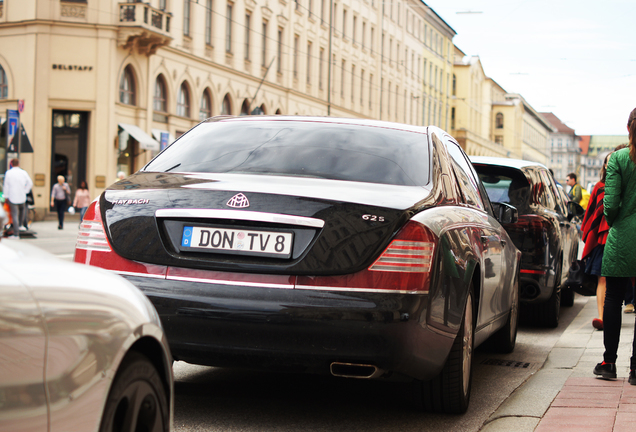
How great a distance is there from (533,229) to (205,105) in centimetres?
3269

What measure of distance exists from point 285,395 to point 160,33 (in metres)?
30.2

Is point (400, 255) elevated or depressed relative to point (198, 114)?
depressed

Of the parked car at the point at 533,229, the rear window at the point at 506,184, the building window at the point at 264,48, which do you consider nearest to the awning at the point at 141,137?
the building window at the point at 264,48

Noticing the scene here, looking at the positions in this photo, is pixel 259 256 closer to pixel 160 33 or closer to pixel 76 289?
pixel 76 289

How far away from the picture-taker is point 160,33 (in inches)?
1319

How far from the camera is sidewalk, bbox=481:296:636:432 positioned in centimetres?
434

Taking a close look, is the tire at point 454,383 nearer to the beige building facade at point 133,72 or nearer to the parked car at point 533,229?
the parked car at point 533,229

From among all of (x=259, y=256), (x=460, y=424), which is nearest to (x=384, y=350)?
(x=259, y=256)

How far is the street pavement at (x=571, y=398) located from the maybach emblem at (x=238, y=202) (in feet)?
5.57

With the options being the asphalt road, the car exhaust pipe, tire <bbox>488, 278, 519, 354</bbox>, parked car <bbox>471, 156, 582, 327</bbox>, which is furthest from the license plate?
parked car <bbox>471, 156, 582, 327</bbox>

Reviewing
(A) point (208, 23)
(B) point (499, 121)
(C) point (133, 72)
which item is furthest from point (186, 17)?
(B) point (499, 121)

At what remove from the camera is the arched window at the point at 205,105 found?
3925 centimetres

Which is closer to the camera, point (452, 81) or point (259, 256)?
point (259, 256)

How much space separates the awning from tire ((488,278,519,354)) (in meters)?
28.0
